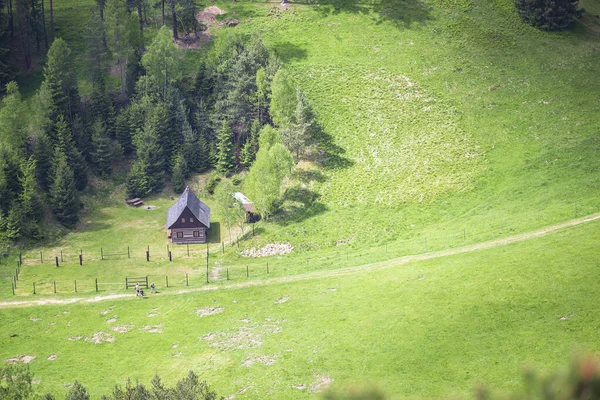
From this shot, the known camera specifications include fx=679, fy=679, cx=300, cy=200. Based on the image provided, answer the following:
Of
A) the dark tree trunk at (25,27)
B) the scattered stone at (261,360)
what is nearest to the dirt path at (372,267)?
the scattered stone at (261,360)

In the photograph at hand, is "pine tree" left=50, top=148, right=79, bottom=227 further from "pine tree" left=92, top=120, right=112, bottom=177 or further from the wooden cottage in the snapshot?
the wooden cottage

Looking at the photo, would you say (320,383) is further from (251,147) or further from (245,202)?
(251,147)

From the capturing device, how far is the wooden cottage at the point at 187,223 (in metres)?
93.8

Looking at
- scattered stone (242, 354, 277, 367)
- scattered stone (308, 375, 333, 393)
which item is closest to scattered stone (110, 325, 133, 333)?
scattered stone (242, 354, 277, 367)

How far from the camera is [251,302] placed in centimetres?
7675

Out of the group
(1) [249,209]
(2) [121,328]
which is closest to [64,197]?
(1) [249,209]

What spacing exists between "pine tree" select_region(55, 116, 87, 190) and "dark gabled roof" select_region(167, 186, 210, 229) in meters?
16.6

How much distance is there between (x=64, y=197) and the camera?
97.5 meters

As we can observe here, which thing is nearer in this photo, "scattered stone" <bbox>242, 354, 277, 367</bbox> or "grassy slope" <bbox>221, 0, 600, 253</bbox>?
"scattered stone" <bbox>242, 354, 277, 367</bbox>

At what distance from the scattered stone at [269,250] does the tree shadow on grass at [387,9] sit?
6156 centimetres

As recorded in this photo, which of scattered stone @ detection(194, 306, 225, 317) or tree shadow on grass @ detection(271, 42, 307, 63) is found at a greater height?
tree shadow on grass @ detection(271, 42, 307, 63)

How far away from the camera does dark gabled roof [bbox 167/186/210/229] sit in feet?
309

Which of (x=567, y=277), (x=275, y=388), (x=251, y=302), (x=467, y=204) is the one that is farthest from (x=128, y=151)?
(x=567, y=277)

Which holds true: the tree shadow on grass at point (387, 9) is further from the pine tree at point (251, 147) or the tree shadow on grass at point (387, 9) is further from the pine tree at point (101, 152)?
the pine tree at point (101, 152)
